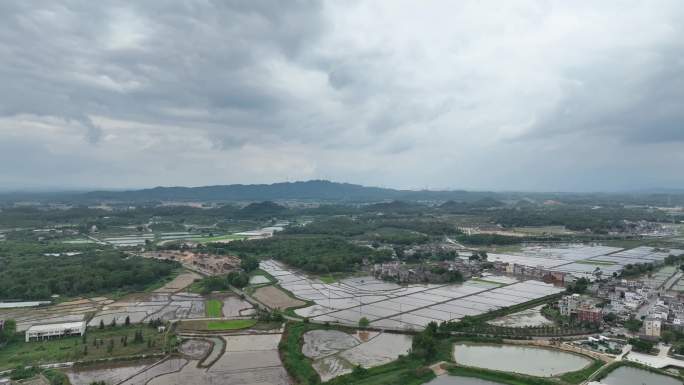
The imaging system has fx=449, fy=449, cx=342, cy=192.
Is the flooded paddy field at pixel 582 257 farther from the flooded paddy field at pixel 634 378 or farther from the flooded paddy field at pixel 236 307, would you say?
the flooded paddy field at pixel 236 307

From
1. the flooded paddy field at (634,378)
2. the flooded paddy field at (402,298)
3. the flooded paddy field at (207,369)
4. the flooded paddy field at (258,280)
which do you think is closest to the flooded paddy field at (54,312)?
the flooded paddy field at (207,369)

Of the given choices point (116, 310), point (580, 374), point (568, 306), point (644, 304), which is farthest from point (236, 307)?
point (644, 304)

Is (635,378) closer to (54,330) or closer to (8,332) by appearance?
(54,330)

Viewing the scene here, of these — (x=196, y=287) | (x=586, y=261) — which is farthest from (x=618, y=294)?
(x=196, y=287)

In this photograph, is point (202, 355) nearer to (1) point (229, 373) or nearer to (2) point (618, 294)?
(1) point (229, 373)

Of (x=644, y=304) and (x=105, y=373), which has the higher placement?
(x=644, y=304)

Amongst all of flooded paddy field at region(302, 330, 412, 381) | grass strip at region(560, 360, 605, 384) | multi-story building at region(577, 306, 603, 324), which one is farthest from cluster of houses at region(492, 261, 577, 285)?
flooded paddy field at region(302, 330, 412, 381)
